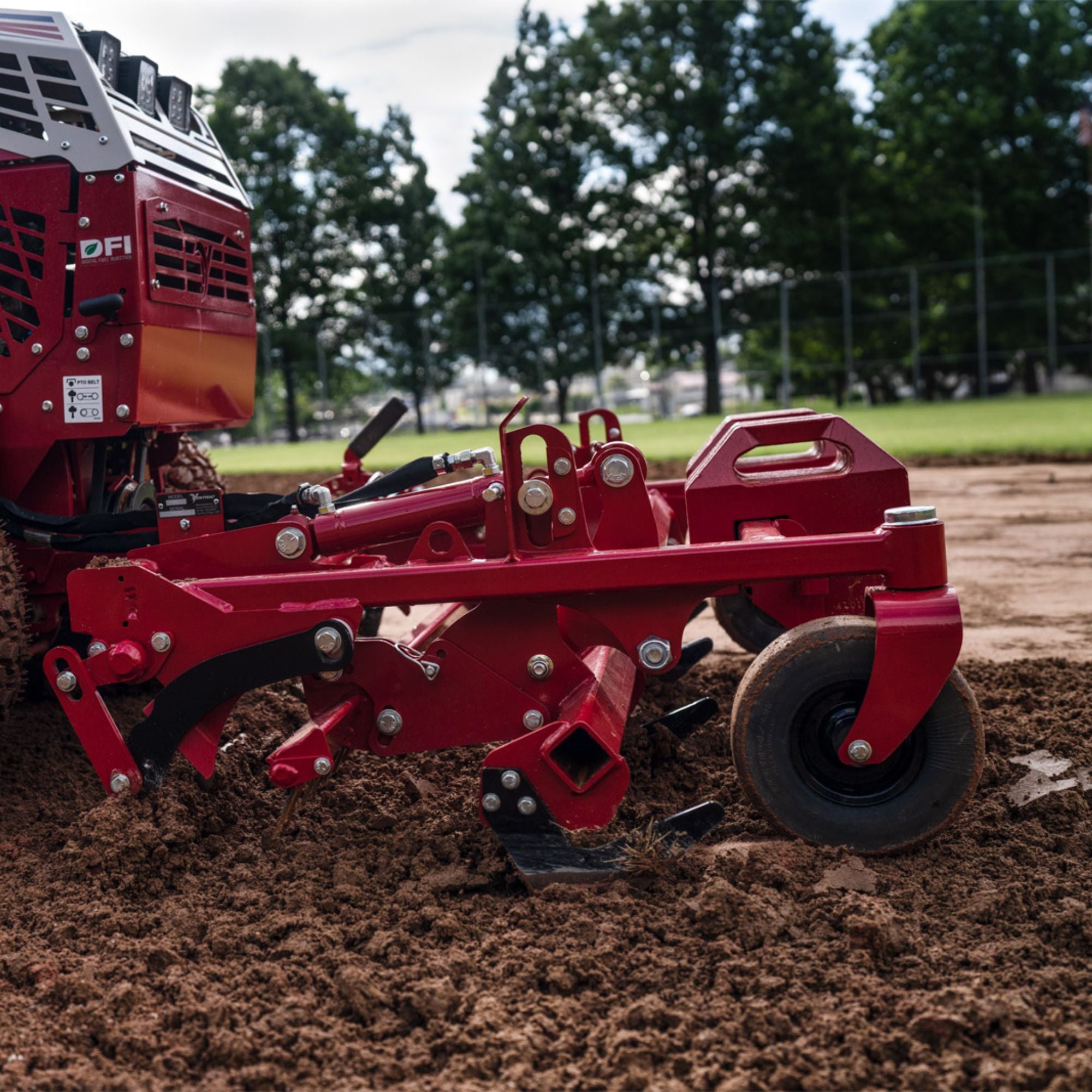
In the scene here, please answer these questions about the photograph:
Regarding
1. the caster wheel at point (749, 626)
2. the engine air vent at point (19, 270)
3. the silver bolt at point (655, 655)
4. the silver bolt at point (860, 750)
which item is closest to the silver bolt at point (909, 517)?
the silver bolt at point (860, 750)

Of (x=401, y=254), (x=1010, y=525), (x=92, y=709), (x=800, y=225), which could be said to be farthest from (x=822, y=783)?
(x=401, y=254)

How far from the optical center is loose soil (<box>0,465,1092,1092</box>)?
7.76 feet

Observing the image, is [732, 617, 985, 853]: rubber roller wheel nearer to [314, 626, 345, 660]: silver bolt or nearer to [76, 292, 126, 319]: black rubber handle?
[314, 626, 345, 660]: silver bolt

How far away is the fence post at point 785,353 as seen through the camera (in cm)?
3073

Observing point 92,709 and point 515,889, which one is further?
point 92,709

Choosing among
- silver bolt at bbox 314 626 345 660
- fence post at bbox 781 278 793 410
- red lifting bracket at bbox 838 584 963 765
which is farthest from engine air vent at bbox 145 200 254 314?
fence post at bbox 781 278 793 410

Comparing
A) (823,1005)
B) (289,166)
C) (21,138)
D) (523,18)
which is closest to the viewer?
(823,1005)

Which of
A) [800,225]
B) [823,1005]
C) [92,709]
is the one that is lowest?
[823,1005]

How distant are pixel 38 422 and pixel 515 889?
2.28 metres

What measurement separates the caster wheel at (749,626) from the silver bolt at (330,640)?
1.98 meters

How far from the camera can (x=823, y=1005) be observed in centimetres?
248

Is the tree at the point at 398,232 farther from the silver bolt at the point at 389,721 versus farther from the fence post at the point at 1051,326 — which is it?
the silver bolt at the point at 389,721

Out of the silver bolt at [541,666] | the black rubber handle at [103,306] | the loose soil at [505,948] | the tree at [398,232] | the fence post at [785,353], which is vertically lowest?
the loose soil at [505,948]

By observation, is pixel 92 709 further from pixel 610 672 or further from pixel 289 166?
pixel 289 166
